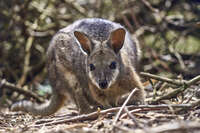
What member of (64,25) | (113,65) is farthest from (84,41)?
(64,25)

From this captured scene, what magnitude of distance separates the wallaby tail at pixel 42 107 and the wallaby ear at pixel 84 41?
1.06 m

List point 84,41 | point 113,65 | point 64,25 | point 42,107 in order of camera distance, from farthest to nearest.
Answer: point 64,25 < point 42,107 < point 84,41 < point 113,65

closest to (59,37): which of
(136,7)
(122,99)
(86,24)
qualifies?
(86,24)

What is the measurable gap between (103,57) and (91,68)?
21cm

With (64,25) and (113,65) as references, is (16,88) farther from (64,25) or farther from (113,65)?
(113,65)

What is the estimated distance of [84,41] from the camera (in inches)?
163

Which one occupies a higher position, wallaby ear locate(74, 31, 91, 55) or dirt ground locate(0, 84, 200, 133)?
wallaby ear locate(74, 31, 91, 55)

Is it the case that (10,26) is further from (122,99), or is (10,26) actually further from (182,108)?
(182,108)

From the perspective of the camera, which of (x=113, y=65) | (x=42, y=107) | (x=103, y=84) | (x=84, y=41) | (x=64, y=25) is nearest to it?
(x=103, y=84)

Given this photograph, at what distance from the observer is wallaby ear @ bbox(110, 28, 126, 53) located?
392 cm

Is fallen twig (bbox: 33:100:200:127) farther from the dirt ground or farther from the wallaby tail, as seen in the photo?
the wallaby tail

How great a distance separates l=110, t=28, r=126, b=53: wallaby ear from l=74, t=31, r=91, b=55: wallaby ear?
0.31 metres

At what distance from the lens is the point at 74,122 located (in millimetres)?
3195

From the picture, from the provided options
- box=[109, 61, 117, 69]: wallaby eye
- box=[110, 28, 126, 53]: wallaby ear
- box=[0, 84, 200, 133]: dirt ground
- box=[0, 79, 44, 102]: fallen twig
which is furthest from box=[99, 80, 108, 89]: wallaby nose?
box=[0, 79, 44, 102]: fallen twig
